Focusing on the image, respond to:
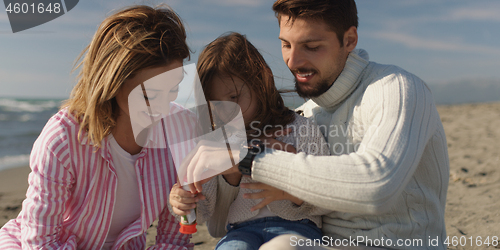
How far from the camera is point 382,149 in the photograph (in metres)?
1.49

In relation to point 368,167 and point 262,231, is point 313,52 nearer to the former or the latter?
point 368,167

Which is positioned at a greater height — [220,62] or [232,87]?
[220,62]

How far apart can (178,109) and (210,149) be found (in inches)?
30.1

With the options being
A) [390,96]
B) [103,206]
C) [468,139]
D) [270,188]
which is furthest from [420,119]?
[468,139]

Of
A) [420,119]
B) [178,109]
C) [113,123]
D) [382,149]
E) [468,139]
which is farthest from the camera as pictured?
[468,139]

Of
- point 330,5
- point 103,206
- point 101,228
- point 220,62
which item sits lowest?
point 101,228

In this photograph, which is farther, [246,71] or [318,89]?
[318,89]

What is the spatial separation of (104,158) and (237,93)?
0.82 metres

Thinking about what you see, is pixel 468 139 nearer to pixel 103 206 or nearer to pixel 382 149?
pixel 382 149

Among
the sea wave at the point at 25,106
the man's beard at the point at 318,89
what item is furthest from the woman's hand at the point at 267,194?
the sea wave at the point at 25,106

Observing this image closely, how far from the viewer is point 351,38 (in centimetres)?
228

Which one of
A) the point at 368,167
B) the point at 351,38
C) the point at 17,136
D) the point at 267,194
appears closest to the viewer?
the point at 368,167

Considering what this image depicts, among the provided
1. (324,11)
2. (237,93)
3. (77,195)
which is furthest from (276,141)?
(77,195)

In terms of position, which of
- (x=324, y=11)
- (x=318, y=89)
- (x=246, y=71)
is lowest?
(x=318, y=89)
